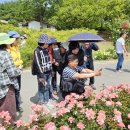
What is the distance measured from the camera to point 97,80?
36.8 ft

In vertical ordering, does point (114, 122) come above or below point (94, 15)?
above

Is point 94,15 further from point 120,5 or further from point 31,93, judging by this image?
point 31,93

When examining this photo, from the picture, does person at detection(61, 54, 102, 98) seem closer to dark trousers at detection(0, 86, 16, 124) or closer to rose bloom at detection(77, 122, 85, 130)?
dark trousers at detection(0, 86, 16, 124)

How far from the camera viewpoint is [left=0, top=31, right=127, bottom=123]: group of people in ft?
17.8

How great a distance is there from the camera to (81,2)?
45.1 meters

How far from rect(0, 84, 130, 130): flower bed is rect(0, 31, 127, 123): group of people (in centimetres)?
95

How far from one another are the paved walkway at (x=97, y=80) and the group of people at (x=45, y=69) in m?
0.46

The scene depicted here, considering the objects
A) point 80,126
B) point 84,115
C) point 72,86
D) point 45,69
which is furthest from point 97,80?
point 80,126

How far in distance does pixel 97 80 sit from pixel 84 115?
691 cm

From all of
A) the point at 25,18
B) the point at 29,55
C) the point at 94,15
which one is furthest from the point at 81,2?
the point at 29,55

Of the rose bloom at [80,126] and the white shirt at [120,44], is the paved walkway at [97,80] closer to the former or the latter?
the white shirt at [120,44]

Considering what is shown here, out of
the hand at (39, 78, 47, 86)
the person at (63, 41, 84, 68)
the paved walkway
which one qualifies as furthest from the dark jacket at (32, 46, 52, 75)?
the paved walkway

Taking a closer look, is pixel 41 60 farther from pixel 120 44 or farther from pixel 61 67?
pixel 120 44

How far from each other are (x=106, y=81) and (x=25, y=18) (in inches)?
2311
